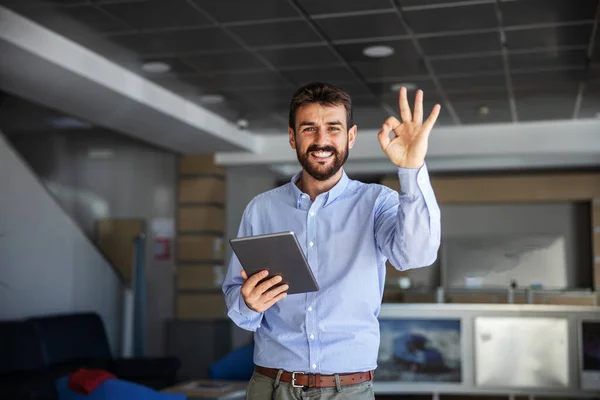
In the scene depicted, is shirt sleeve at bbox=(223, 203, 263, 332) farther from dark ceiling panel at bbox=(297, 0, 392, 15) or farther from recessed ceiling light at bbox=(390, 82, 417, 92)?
recessed ceiling light at bbox=(390, 82, 417, 92)

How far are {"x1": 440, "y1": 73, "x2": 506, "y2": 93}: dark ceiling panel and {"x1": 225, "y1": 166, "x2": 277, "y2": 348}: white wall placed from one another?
386cm

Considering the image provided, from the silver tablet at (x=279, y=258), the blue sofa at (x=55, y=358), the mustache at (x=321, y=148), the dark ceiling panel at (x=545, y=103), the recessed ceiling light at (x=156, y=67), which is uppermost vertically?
the dark ceiling panel at (x=545, y=103)

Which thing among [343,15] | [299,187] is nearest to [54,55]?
[343,15]

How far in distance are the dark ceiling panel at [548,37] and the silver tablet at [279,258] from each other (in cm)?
402

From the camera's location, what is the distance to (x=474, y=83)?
22.1 ft

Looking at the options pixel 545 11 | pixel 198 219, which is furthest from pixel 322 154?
pixel 198 219

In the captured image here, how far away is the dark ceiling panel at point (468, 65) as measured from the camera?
5.95 metres

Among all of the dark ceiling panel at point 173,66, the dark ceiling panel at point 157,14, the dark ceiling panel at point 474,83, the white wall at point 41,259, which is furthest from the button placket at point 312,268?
the white wall at point 41,259

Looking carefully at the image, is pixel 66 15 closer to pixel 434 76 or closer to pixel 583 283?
pixel 434 76

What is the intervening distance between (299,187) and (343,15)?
124 inches

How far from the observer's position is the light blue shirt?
182 centimetres

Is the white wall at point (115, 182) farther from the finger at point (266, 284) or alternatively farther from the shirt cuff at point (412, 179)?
the shirt cuff at point (412, 179)

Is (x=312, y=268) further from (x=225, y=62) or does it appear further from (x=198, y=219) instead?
(x=198, y=219)

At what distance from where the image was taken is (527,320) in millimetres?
5238
